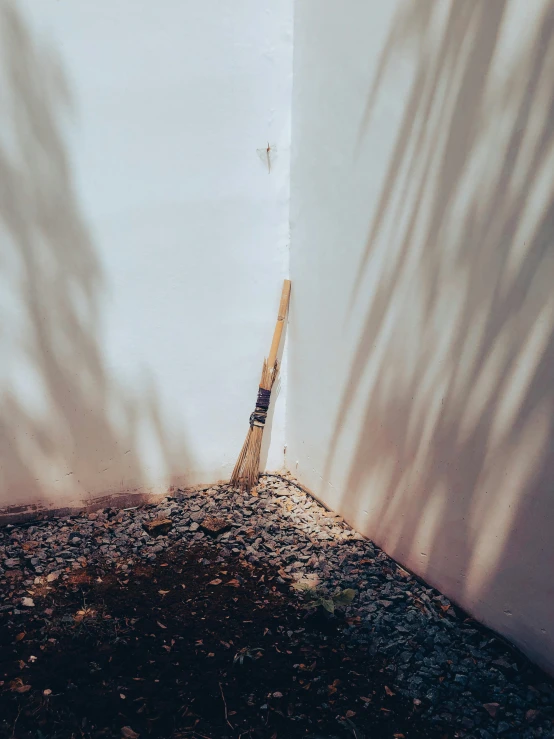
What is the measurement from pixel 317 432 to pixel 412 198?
140 centimetres

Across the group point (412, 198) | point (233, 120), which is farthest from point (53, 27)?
point (412, 198)

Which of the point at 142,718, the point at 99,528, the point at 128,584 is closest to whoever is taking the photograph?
the point at 142,718

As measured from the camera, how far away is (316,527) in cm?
324

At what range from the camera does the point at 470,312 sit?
7.44 ft

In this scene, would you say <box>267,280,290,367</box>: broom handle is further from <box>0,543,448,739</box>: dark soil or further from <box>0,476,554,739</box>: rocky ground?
<box>0,543,448,739</box>: dark soil

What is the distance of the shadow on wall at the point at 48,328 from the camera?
2.86 meters

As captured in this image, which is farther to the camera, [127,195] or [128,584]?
[127,195]

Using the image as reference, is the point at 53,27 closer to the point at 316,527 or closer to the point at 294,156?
the point at 294,156

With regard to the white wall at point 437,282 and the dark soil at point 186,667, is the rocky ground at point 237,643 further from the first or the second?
the white wall at point 437,282

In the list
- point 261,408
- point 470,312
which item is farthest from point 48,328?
point 470,312

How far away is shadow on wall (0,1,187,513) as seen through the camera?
286 centimetres

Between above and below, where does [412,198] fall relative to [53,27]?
below

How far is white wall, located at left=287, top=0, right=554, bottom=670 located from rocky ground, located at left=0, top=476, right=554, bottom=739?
0.20 meters

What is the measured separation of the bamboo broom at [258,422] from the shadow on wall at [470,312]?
743 mm
